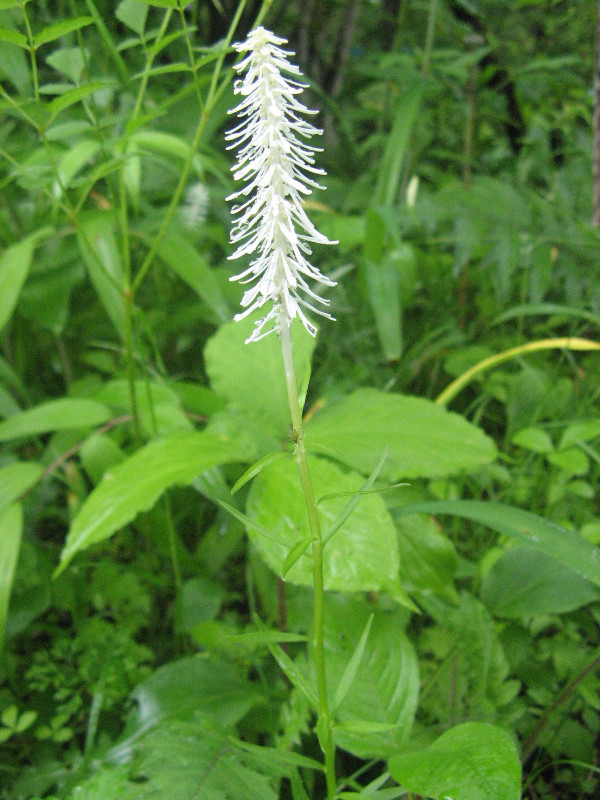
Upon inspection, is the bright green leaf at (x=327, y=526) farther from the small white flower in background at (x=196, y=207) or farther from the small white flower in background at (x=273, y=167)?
the small white flower in background at (x=196, y=207)

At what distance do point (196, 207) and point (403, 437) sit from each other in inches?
53.6

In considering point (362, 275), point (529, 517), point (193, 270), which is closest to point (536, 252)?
point (362, 275)

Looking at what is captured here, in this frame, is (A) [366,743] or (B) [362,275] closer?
(A) [366,743]

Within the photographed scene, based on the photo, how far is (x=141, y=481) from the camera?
945 mm

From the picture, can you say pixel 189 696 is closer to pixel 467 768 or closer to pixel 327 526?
pixel 327 526

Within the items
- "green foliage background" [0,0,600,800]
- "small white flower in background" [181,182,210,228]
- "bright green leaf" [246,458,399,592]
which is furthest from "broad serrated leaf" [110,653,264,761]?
"small white flower in background" [181,182,210,228]

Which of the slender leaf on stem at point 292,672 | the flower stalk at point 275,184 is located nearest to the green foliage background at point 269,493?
the slender leaf on stem at point 292,672

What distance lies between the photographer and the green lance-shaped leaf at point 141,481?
90cm

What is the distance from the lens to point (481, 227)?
1.76m

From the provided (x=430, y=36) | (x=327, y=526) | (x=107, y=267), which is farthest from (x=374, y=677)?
(x=430, y=36)

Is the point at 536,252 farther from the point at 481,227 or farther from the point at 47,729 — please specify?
the point at 47,729

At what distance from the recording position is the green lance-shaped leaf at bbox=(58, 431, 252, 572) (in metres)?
0.90

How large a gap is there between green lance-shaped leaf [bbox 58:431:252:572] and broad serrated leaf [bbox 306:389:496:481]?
17 centimetres

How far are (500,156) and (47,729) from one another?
2.59 metres
